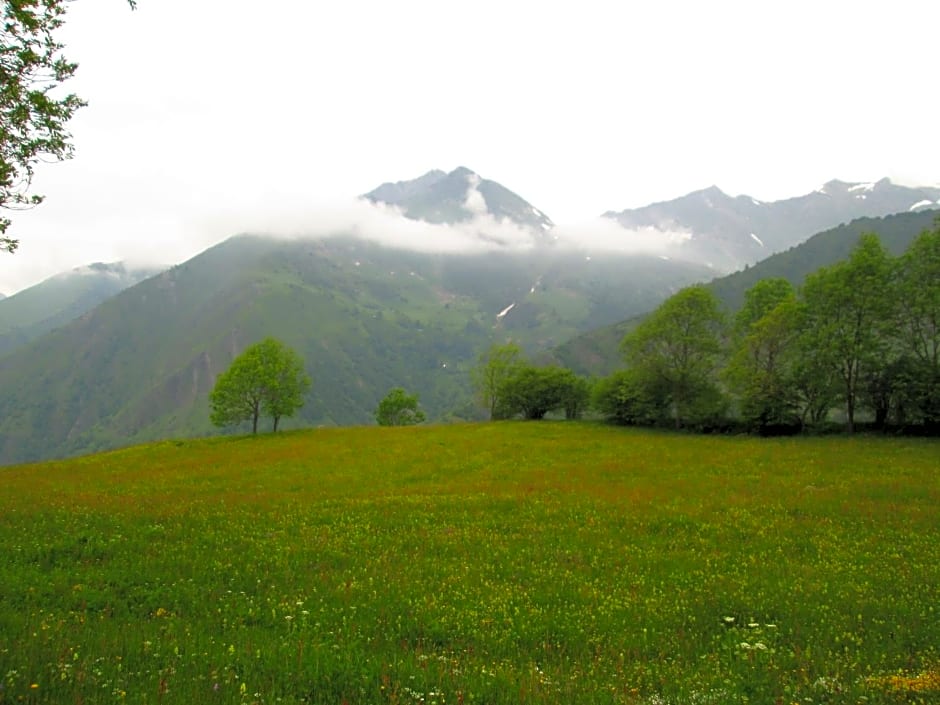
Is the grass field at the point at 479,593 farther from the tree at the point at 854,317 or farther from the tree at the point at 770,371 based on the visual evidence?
the tree at the point at 770,371

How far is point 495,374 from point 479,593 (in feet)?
313

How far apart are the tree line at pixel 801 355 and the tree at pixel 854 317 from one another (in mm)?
98

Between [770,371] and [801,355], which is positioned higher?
[801,355]

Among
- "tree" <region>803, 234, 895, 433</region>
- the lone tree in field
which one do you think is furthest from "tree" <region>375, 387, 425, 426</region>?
"tree" <region>803, 234, 895, 433</region>

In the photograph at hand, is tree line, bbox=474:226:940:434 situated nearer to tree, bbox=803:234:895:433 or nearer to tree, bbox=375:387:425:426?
tree, bbox=803:234:895:433

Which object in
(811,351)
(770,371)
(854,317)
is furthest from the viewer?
(770,371)

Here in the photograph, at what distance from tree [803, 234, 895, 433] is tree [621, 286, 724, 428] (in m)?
12.3

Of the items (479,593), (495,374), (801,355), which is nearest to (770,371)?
(801,355)

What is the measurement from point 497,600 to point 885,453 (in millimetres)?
38140

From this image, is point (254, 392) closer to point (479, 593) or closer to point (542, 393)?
point (542, 393)

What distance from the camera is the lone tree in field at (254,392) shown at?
81188 mm

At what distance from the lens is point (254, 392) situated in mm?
82125

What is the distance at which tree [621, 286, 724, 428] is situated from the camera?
213ft

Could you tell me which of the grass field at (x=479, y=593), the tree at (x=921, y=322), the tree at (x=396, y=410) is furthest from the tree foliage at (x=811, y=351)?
the tree at (x=396, y=410)
